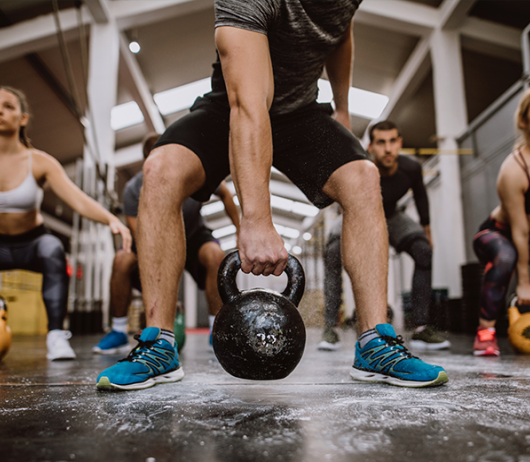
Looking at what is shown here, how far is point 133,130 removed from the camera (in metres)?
7.25

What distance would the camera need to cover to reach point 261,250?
2.86ft

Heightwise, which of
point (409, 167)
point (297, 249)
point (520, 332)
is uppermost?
point (297, 249)

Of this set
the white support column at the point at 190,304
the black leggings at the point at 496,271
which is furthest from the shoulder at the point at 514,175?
the white support column at the point at 190,304

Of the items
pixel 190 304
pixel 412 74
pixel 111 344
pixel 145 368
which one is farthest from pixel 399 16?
pixel 190 304

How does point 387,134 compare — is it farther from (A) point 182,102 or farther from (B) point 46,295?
(A) point 182,102

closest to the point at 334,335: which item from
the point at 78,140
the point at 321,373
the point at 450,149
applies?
the point at 321,373

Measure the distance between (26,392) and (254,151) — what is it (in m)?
0.69

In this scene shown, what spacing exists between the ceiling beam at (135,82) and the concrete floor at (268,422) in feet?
16.7

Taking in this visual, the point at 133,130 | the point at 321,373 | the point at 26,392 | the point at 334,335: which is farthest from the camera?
the point at 133,130

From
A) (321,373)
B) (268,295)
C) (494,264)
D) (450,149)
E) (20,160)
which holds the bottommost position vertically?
(321,373)

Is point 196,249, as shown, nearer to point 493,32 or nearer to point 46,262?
point 46,262

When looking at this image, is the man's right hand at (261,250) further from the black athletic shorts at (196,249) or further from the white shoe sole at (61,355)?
the black athletic shorts at (196,249)

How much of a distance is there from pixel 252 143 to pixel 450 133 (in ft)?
15.6

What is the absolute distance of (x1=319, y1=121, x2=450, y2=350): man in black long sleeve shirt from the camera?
247cm
